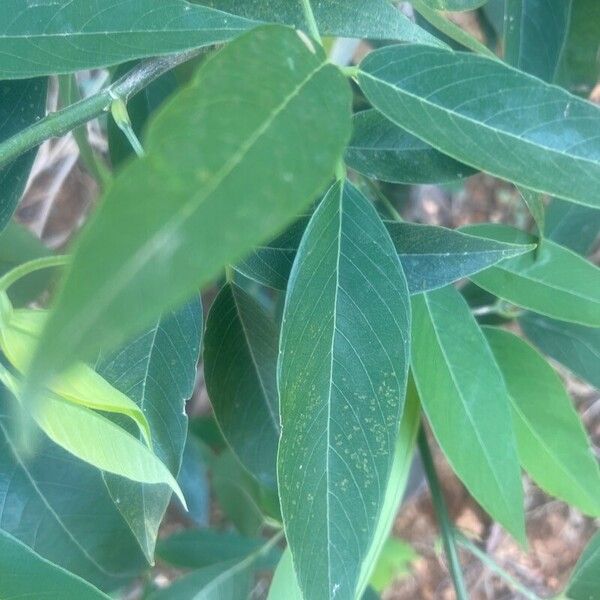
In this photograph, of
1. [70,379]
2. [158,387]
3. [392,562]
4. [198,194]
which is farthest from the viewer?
[392,562]

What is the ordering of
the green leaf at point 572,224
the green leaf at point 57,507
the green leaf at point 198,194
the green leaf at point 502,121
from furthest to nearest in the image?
the green leaf at point 572,224 → the green leaf at point 57,507 → the green leaf at point 502,121 → the green leaf at point 198,194

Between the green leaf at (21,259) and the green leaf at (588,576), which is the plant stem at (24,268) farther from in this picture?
the green leaf at (588,576)

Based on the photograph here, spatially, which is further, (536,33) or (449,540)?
(449,540)

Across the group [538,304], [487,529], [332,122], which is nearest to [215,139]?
→ [332,122]

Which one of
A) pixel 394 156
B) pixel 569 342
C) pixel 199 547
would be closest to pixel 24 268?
pixel 394 156

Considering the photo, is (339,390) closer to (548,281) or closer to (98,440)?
(98,440)

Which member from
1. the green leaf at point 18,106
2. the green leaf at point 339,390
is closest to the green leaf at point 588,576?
the green leaf at point 339,390
